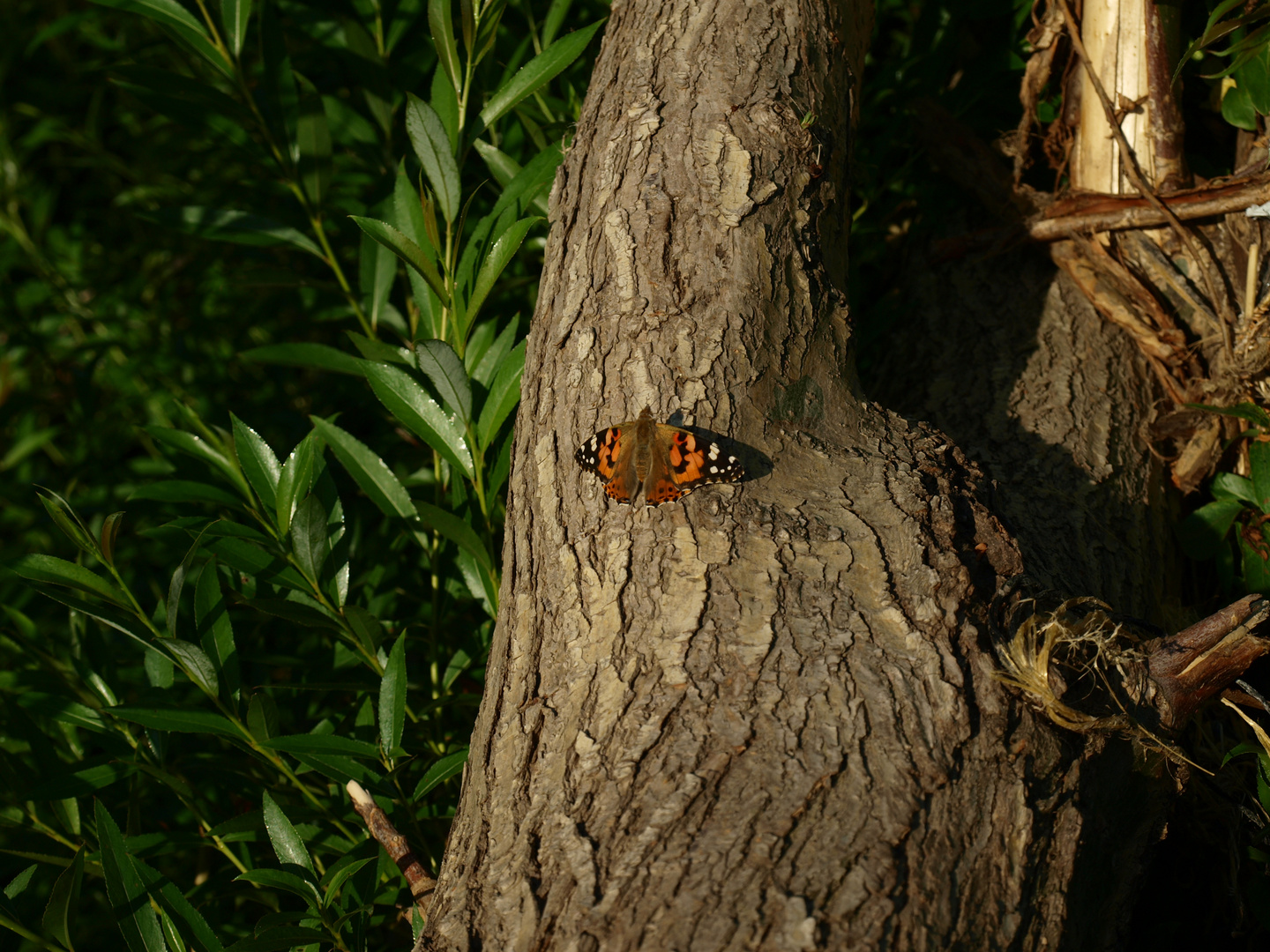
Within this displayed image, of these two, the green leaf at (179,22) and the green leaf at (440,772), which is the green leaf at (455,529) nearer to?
the green leaf at (440,772)

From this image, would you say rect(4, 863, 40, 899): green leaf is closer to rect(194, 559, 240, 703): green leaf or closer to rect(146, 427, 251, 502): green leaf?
rect(194, 559, 240, 703): green leaf

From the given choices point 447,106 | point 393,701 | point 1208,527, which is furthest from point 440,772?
point 1208,527

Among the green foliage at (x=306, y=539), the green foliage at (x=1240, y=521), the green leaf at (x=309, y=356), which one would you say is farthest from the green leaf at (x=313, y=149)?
the green foliage at (x=1240, y=521)

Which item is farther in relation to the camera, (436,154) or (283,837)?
(436,154)

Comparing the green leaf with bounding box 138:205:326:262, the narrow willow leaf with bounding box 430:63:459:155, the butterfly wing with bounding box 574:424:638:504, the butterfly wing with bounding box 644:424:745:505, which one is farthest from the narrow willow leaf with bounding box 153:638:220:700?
the narrow willow leaf with bounding box 430:63:459:155

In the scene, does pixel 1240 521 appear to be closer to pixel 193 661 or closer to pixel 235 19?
pixel 193 661
